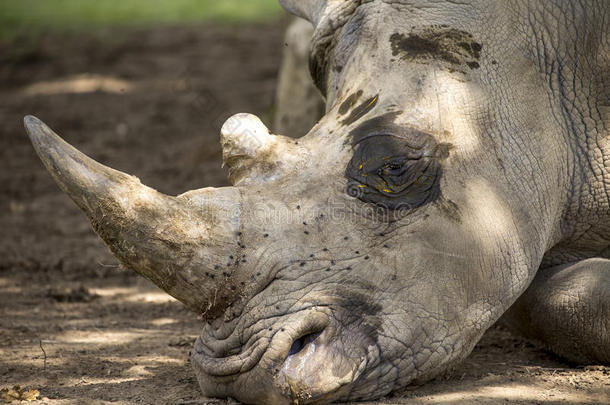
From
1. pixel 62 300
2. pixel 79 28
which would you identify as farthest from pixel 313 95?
pixel 79 28

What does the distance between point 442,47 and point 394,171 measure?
596mm

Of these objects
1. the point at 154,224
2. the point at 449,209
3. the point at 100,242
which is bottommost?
the point at 100,242

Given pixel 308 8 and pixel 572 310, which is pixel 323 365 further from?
pixel 308 8

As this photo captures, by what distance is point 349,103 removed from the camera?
148 inches

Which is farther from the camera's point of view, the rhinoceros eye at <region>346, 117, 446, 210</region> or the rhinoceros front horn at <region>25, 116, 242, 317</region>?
the rhinoceros eye at <region>346, 117, 446, 210</region>

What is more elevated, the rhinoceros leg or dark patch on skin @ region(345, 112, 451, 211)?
dark patch on skin @ region(345, 112, 451, 211)

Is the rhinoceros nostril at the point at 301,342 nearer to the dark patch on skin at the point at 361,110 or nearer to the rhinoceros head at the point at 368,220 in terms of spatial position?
the rhinoceros head at the point at 368,220

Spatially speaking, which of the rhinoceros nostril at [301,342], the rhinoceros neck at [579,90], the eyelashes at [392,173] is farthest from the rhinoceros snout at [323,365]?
the rhinoceros neck at [579,90]

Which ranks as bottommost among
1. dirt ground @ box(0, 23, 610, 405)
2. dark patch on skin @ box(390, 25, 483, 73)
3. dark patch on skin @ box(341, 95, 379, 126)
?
dirt ground @ box(0, 23, 610, 405)

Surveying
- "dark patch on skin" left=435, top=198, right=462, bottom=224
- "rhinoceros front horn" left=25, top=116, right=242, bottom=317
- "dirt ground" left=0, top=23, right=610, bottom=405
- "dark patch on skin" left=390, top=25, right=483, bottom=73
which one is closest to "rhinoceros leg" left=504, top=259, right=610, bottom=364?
"dirt ground" left=0, top=23, right=610, bottom=405

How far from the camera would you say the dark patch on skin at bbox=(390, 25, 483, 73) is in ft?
12.3

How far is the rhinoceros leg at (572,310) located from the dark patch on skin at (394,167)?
0.87 m

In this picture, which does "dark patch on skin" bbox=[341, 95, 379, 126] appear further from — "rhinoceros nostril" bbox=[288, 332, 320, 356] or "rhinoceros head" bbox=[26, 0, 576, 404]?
"rhinoceros nostril" bbox=[288, 332, 320, 356]

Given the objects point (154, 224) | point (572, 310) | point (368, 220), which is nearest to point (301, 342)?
point (368, 220)
